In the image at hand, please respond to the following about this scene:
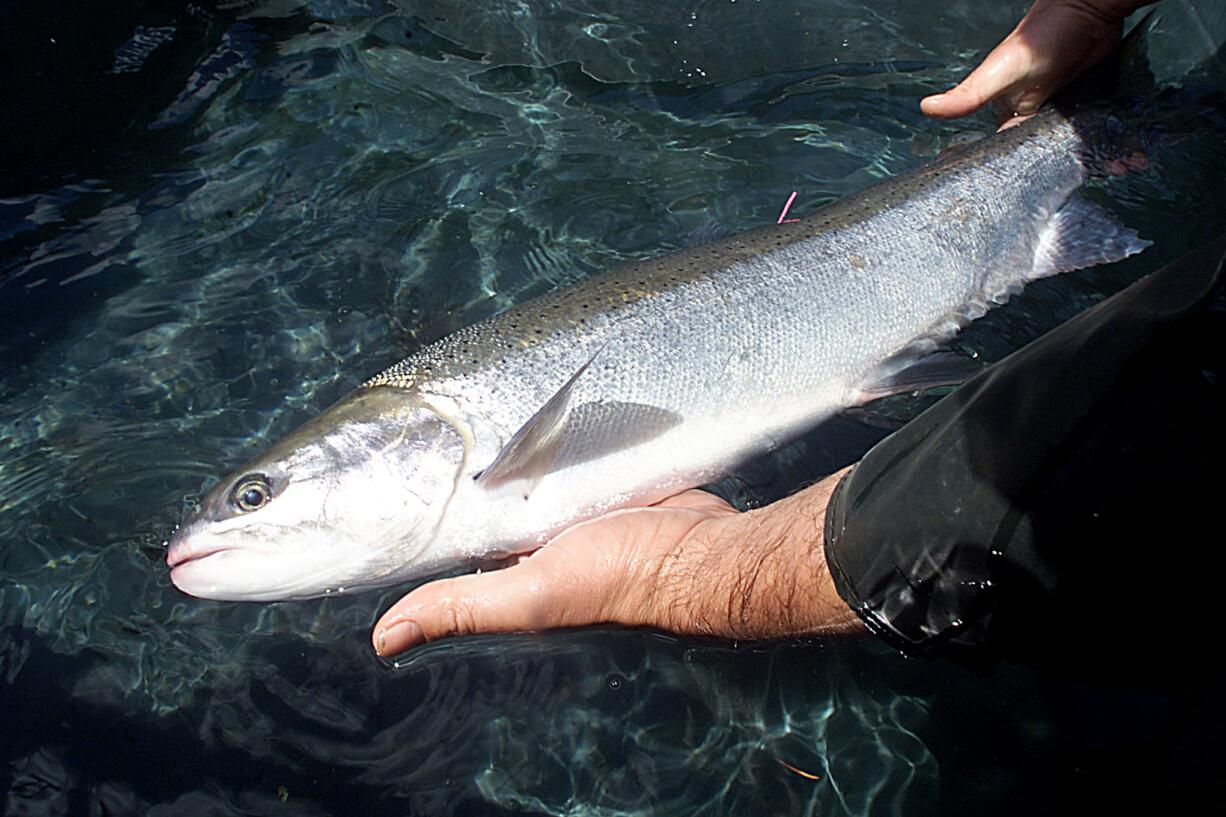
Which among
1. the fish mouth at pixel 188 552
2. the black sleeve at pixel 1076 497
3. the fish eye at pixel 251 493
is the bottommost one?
the fish mouth at pixel 188 552

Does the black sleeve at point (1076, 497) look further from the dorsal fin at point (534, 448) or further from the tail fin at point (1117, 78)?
the tail fin at point (1117, 78)

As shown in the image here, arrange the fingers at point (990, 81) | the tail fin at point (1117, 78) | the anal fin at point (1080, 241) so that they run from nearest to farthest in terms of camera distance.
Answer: the anal fin at point (1080, 241)
the tail fin at point (1117, 78)
the fingers at point (990, 81)

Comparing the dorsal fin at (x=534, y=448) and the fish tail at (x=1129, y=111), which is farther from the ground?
the fish tail at (x=1129, y=111)

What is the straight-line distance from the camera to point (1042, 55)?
12.3 ft

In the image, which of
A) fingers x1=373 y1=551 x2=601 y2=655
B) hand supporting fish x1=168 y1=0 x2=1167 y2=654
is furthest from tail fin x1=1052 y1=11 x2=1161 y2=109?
fingers x1=373 y1=551 x2=601 y2=655

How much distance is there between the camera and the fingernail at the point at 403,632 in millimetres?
2551

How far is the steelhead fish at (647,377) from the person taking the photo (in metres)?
2.65

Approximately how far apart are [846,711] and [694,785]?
0.54 m

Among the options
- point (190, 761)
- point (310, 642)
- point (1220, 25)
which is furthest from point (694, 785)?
point (1220, 25)

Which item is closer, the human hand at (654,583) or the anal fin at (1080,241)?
the human hand at (654,583)

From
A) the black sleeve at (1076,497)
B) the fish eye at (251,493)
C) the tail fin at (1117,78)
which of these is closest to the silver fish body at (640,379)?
the fish eye at (251,493)

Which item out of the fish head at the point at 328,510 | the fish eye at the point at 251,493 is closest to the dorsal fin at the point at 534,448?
the fish head at the point at 328,510

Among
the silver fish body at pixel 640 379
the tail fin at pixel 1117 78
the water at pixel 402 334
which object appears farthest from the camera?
the tail fin at pixel 1117 78

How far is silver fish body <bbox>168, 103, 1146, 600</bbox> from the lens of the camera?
8.68ft
